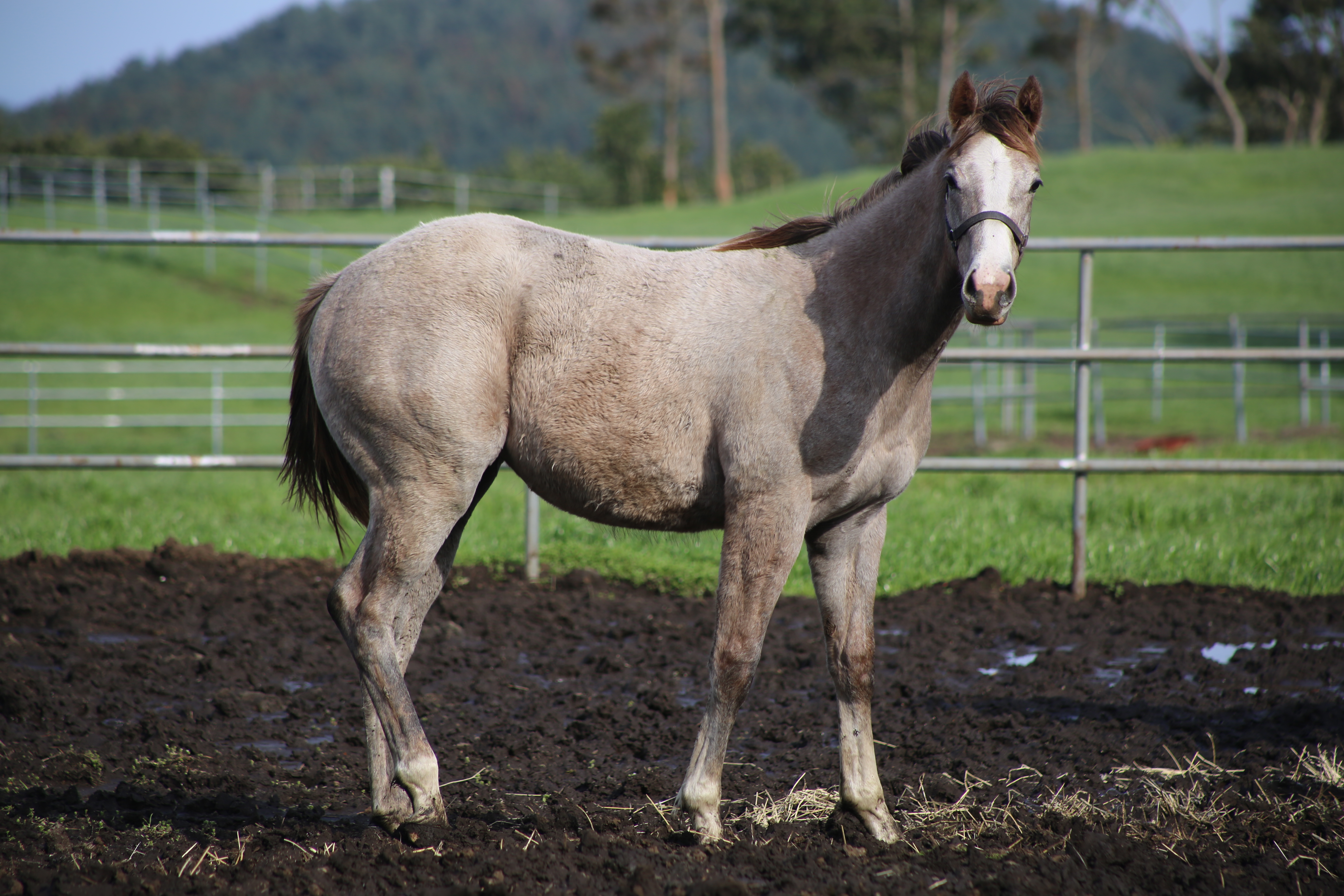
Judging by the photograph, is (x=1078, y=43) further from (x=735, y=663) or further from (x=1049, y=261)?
(x=735, y=663)

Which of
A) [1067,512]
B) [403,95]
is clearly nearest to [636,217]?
[1067,512]

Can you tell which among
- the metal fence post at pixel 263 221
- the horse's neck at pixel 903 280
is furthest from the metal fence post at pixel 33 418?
the metal fence post at pixel 263 221

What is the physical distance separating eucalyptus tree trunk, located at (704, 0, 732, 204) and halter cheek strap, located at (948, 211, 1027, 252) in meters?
40.5

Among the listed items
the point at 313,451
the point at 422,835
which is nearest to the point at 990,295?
the point at 422,835

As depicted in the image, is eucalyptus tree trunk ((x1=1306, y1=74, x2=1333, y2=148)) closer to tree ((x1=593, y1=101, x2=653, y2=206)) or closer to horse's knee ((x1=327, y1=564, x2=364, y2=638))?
tree ((x1=593, y1=101, x2=653, y2=206))

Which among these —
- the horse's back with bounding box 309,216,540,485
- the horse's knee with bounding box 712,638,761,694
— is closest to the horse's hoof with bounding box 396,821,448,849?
the horse's knee with bounding box 712,638,761,694

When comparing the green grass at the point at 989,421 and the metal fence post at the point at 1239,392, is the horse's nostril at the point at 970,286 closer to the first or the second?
the green grass at the point at 989,421

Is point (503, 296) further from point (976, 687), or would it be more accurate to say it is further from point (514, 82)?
point (514, 82)

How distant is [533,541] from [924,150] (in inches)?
130

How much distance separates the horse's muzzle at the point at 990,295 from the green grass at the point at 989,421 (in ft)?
1.57

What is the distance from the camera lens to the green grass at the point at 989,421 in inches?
229

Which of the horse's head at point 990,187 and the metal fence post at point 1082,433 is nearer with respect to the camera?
the horse's head at point 990,187

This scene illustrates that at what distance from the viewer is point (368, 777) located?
3242 mm

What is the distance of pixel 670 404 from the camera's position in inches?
112
